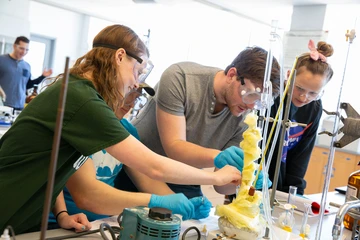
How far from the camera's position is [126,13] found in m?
8.84

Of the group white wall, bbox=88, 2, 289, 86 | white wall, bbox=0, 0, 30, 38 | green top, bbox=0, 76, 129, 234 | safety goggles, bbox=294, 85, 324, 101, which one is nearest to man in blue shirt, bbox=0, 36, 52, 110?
white wall, bbox=0, 0, 30, 38

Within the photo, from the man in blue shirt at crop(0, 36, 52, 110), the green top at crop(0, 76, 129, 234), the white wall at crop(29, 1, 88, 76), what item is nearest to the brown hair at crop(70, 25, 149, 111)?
the green top at crop(0, 76, 129, 234)

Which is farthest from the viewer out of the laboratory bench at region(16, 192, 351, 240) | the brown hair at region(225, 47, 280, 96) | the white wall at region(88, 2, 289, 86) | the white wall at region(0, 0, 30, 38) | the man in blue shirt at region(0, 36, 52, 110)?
the white wall at region(88, 2, 289, 86)

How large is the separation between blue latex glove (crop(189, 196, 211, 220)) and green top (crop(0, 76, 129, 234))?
49 centimetres

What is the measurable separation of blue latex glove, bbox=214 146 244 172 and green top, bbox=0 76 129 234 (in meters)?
0.50

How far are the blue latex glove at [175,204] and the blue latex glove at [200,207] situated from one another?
0.08 meters

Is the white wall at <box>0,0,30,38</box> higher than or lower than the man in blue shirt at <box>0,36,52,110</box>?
higher

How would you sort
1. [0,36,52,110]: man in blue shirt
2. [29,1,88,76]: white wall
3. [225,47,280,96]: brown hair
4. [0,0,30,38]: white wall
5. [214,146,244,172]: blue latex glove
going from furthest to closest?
[29,1,88,76]: white wall < [0,0,30,38]: white wall < [0,36,52,110]: man in blue shirt < [225,47,280,96]: brown hair < [214,146,244,172]: blue latex glove

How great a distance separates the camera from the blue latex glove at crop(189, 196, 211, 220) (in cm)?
155

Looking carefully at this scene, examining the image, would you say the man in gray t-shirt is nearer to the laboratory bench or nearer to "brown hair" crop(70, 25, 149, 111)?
the laboratory bench

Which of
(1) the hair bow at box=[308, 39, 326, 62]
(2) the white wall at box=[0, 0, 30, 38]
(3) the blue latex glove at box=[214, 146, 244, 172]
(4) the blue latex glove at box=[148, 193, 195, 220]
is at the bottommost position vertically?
(4) the blue latex glove at box=[148, 193, 195, 220]

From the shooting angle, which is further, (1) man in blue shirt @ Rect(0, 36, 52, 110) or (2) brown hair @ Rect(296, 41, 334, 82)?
(1) man in blue shirt @ Rect(0, 36, 52, 110)

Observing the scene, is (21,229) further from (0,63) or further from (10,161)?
(0,63)

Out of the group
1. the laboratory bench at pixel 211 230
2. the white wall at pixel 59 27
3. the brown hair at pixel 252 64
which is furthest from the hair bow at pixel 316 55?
the white wall at pixel 59 27
